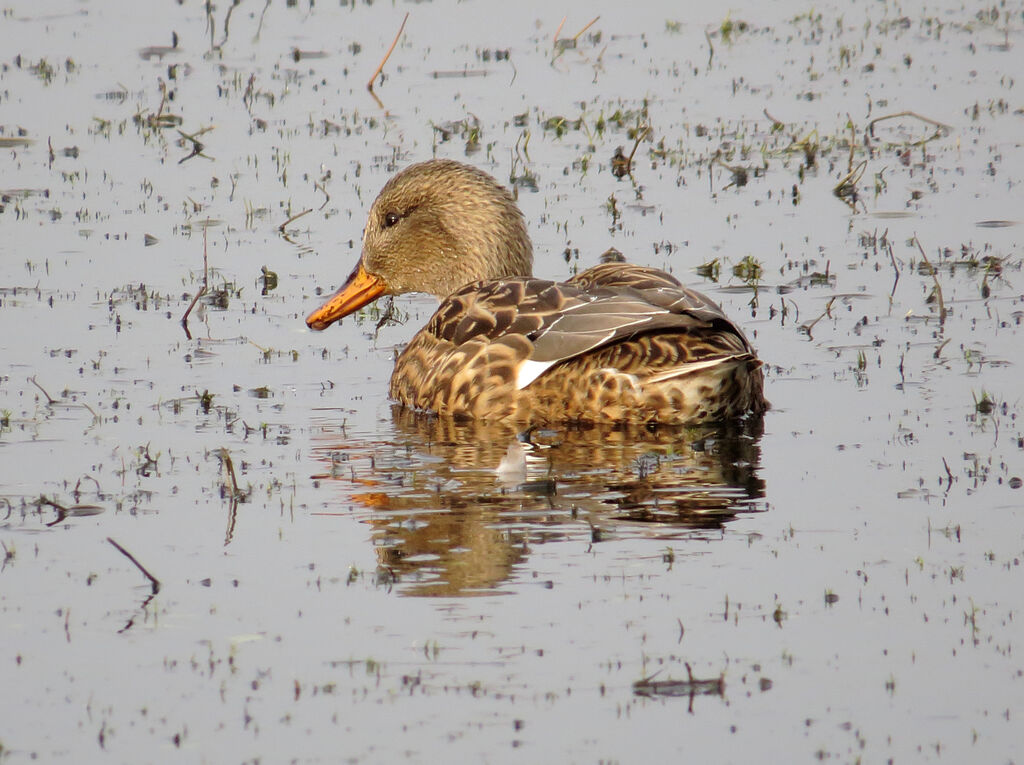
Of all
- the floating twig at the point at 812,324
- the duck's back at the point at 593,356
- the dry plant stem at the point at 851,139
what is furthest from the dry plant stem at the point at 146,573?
the dry plant stem at the point at 851,139

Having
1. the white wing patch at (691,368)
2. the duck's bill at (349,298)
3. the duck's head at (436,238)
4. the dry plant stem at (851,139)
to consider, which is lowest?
the white wing patch at (691,368)

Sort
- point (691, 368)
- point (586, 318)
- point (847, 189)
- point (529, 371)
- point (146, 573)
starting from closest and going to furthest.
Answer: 1. point (146, 573)
2. point (691, 368)
3. point (586, 318)
4. point (529, 371)
5. point (847, 189)

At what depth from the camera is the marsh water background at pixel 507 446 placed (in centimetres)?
619

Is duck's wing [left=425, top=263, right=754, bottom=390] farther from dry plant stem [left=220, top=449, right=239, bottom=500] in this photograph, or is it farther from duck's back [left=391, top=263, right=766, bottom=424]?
dry plant stem [left=220, top=449, right=239, bottom=500]

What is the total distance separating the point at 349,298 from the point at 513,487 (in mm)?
3573

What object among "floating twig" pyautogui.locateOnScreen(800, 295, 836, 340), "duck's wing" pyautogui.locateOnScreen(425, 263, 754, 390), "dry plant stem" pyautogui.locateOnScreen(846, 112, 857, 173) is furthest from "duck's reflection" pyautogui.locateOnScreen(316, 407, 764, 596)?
"dry plant stem" pyautogui.locateOnScreen(846, 112, 857, 173)

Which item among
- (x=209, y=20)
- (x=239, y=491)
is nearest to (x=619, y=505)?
(x=239, y=491)

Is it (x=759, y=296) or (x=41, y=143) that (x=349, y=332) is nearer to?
(x=759, y=296)

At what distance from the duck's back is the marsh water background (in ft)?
0.66

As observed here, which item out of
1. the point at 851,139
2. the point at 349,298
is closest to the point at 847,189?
the point at 851,139

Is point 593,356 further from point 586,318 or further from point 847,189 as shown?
point 847,189

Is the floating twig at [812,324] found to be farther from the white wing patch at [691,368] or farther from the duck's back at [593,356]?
the white wing patch at [691,368]

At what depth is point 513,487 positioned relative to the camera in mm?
8641

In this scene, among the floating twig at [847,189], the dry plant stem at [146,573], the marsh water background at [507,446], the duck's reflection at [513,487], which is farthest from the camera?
the floating twig at [847,189]
